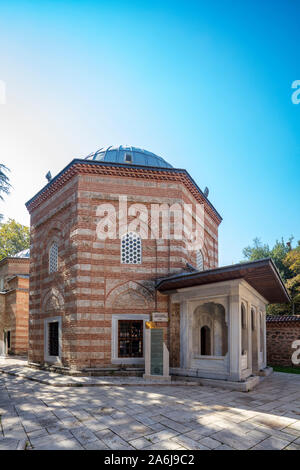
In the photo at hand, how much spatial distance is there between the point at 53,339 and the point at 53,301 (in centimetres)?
143

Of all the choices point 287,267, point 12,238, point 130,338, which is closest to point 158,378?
point 130,338

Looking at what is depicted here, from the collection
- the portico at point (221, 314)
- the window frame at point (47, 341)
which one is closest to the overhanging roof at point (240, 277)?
the portico at point (221, 314)

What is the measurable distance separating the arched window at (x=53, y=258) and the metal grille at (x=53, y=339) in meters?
2.11

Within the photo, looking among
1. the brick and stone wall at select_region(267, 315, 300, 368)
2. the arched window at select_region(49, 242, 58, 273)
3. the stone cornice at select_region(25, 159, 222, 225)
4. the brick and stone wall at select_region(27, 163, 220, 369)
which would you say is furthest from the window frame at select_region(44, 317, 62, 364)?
the brick and stone wall at select_region(267, 315, 300, 368)

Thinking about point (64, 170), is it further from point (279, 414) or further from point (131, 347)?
point (279, 414)

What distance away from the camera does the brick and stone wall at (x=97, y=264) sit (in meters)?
10.6

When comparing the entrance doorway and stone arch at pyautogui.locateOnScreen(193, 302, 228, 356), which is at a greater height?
stone arch at pyautogui.locateOnScreen(193, 302, 228, 356)

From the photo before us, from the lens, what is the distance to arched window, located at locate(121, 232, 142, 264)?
37.6ft

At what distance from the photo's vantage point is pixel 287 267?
1072 inches

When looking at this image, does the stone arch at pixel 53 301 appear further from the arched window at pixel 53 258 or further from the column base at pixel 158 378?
the column base at pixel 158 378

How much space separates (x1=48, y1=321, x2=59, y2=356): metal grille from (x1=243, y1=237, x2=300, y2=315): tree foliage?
17.1 m

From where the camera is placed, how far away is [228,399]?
7570 millimetres

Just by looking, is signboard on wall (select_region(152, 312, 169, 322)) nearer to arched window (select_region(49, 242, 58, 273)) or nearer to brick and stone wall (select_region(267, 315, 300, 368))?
arched window (select_region(49, 242, 58, 273))

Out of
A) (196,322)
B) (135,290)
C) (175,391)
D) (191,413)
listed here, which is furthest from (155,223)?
(191,413)
